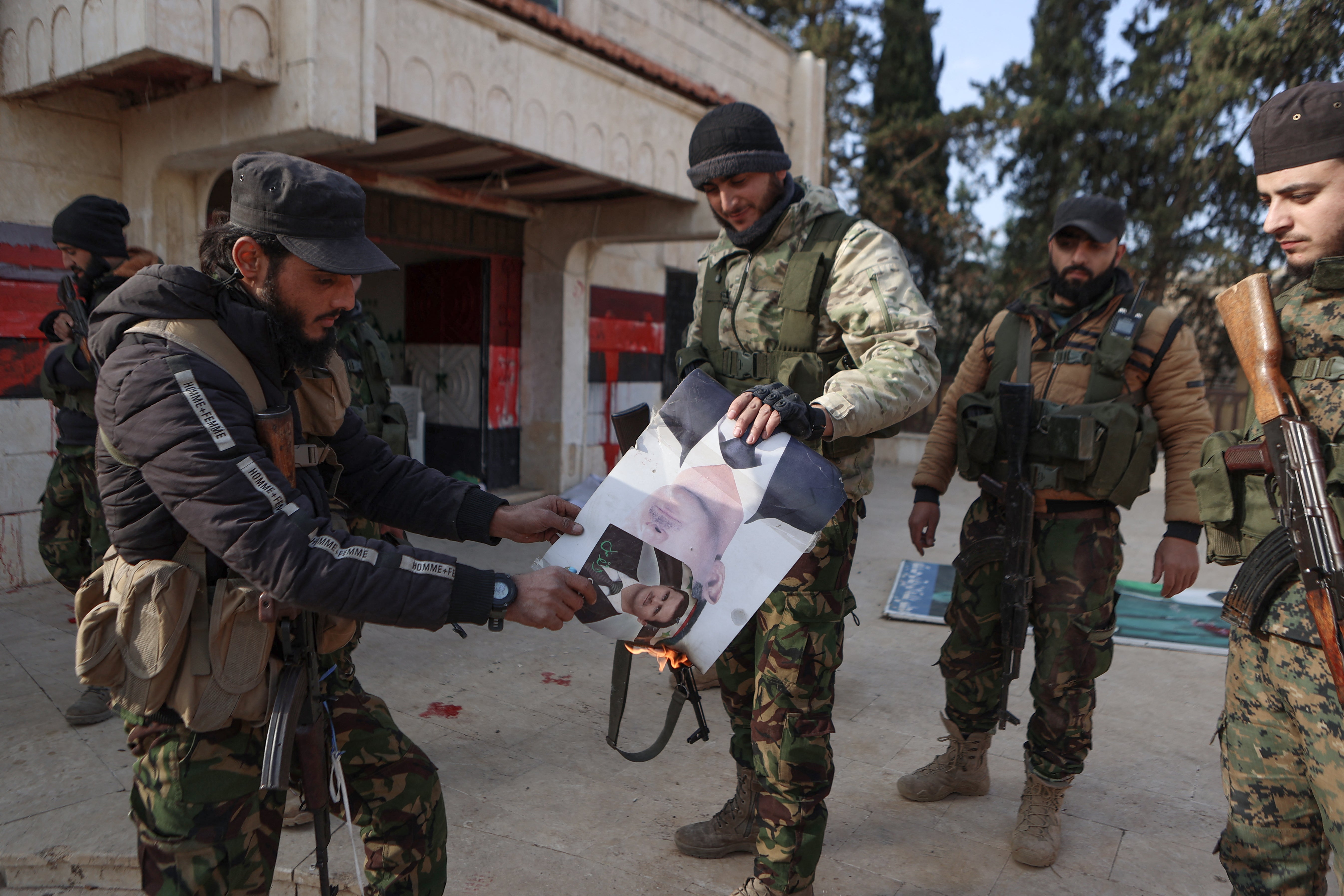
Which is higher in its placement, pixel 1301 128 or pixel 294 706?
pixel 1301 128

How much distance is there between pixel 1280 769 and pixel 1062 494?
42.8 inches

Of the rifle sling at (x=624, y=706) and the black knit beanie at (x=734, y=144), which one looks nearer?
the rifle sling at (x=624, y=706)

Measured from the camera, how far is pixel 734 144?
221 centimetres

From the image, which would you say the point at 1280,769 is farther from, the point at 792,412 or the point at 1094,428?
the point at 792,412

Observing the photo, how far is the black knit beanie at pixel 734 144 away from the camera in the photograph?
2.20m

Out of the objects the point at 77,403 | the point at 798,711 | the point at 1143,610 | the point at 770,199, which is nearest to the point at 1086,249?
the point at 770,199

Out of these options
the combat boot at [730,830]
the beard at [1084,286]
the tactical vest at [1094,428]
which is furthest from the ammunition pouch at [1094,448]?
the combat boot at [730,830]

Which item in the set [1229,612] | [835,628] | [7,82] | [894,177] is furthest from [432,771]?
[894,177]

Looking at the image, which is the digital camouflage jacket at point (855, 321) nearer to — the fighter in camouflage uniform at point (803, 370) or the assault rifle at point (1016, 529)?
the fighter in camouflage uniform at point (803, 370)

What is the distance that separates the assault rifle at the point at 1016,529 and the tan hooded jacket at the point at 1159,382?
73 millimetres

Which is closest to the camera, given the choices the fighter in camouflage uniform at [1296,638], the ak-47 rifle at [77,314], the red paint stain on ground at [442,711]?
the fighter in camouflage uniform at [1296,638]

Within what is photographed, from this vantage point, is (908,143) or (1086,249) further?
(908,143)

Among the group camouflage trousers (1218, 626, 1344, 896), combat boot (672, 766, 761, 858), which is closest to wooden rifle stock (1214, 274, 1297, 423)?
camouflage trousers (1218, 626, 1344, 896)

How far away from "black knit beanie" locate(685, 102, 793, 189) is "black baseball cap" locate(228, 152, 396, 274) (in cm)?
88
